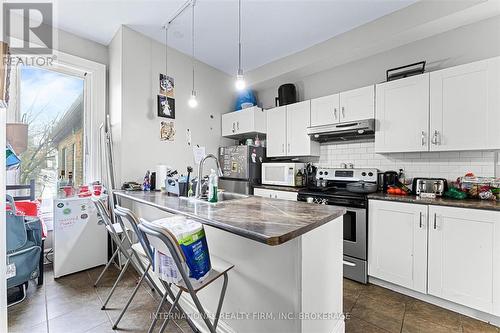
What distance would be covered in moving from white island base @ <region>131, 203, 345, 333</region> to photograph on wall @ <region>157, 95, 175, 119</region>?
2.16m

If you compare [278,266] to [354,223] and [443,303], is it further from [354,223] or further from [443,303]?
[443,303]

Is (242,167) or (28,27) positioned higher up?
(28,27)

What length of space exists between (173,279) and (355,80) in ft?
10.6

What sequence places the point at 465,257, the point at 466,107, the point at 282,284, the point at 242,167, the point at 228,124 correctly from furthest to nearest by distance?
the point at 228,124 → the point at 242,167 → the point at 466,107 → the point at 465,257 → the point at 282,284

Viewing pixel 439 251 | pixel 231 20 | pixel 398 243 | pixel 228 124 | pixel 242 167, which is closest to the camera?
pixel 439 251

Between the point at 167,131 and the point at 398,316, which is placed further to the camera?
the point at 167,131

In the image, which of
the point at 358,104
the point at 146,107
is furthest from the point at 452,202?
the point at 146,107

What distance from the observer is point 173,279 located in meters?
1.20

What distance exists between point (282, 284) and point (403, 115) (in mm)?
2265

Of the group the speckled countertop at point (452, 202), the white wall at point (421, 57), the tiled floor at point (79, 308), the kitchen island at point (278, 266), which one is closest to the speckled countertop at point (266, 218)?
the kitchen island at point (278, 266)

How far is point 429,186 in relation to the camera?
2484 millimetres

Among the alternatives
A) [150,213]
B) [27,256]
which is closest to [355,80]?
[150,213]

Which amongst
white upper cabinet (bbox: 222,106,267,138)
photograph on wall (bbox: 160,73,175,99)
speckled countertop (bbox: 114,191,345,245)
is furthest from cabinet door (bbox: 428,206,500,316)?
photograph on wall (bbox: 160,73,175,99)

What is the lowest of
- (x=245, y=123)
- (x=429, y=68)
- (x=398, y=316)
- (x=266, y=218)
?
(x=398, y=316)
